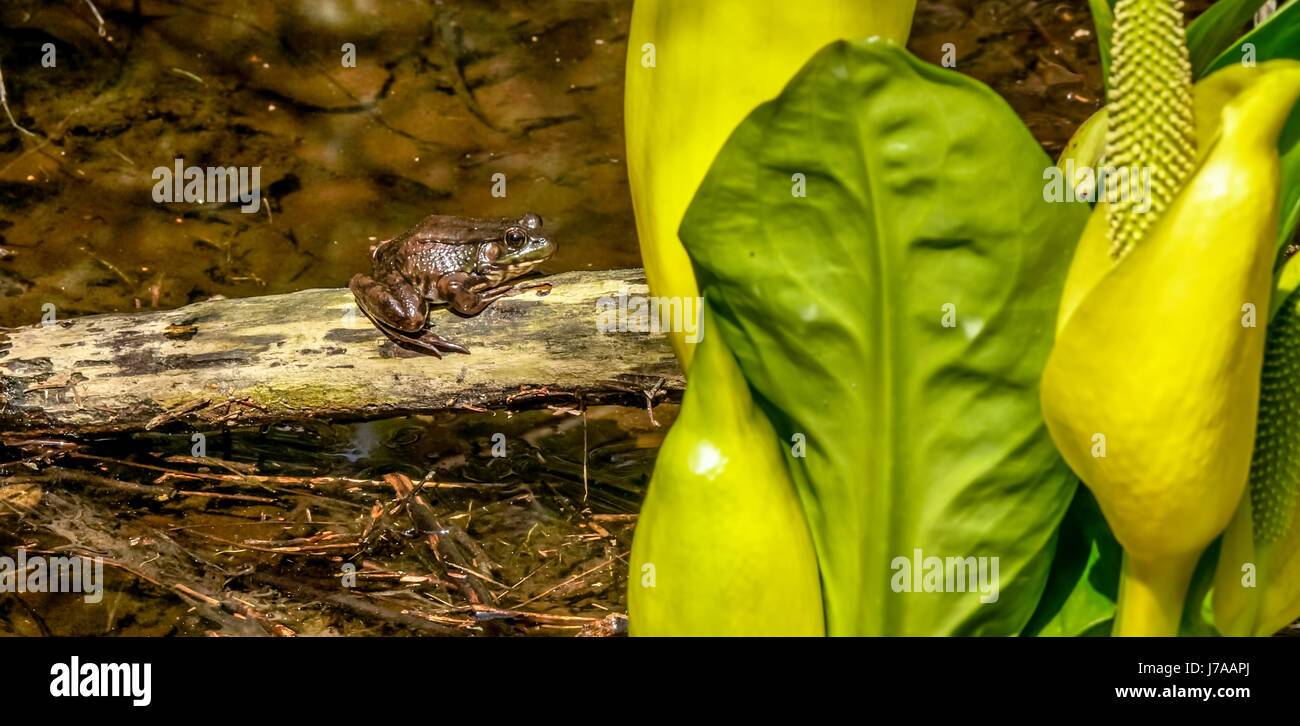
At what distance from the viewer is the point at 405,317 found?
3.59 ft

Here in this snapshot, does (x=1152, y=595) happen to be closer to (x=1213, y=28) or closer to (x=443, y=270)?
(x=1213, y=28)

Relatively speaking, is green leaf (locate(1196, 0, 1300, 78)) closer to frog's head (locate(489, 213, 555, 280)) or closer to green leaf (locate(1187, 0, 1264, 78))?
green leaf (locate(1187, 0, 1264, 78))

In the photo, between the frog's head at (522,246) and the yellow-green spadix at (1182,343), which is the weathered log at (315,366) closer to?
the frog's head at (522,246)

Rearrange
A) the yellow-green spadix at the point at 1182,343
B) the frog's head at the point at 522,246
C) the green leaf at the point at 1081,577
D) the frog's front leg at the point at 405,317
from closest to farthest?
the yellow-green spadix at the point at 1182,343
the green leaf at the point at 1081,577
the frog's front leg at the point at 405,317
the frog's head at the point at 522,246

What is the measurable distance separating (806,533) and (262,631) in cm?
76

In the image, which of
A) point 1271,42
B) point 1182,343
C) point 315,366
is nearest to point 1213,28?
point 1271,42

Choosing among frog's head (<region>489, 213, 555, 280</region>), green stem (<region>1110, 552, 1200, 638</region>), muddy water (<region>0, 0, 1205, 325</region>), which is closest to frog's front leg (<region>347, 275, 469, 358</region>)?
frog's head (<region>489, 213, 555, 280</region>)

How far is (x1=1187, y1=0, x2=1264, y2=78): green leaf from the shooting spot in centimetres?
38

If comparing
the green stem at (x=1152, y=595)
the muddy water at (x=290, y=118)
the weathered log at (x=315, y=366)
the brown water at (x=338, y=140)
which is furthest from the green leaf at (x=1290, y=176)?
the muddy water at (x=290, y=118)

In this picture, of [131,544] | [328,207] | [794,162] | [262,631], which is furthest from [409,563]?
[794,162]

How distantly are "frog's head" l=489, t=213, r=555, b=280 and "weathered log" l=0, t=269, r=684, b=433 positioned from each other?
0.85 feet

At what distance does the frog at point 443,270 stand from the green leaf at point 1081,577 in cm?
77

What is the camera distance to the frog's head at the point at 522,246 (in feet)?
4.57

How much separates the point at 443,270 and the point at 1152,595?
1040 mm
